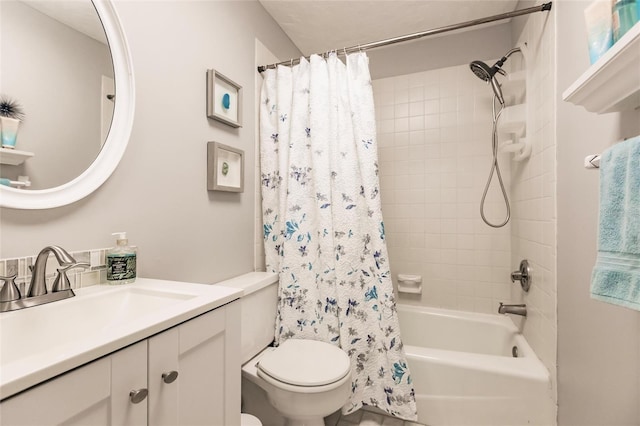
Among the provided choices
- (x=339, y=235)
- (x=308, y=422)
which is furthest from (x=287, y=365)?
(x=339, y=235)

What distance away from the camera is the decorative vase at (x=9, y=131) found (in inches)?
30.3

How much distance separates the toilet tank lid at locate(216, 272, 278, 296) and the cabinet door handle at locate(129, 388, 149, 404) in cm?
79

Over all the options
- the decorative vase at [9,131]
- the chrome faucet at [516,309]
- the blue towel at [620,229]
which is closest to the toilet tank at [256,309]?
the decorative vase at [9,131]

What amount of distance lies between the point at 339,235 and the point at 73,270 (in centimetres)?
107

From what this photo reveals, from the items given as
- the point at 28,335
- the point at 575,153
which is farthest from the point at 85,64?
the point at 575,153

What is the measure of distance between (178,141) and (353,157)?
2.71 ft

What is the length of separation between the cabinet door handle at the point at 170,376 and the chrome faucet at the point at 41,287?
14.8 inches

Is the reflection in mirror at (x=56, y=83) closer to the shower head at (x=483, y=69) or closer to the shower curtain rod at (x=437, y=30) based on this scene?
the shower curtain rod at (x=437, y=30)

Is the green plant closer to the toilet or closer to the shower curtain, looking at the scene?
the toilet

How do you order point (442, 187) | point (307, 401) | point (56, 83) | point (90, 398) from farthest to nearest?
point (442, 187) < point (307, 401) < point (56, 83) < point (90, 398)

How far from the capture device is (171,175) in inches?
48.3

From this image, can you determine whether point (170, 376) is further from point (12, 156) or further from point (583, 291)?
point (583, 291)

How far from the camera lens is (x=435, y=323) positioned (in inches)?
84.5

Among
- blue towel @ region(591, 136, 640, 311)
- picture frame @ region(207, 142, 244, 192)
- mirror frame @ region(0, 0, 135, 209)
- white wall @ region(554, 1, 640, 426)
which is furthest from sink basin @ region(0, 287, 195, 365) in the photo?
white wall @ region(554, 1, 640, 426)
